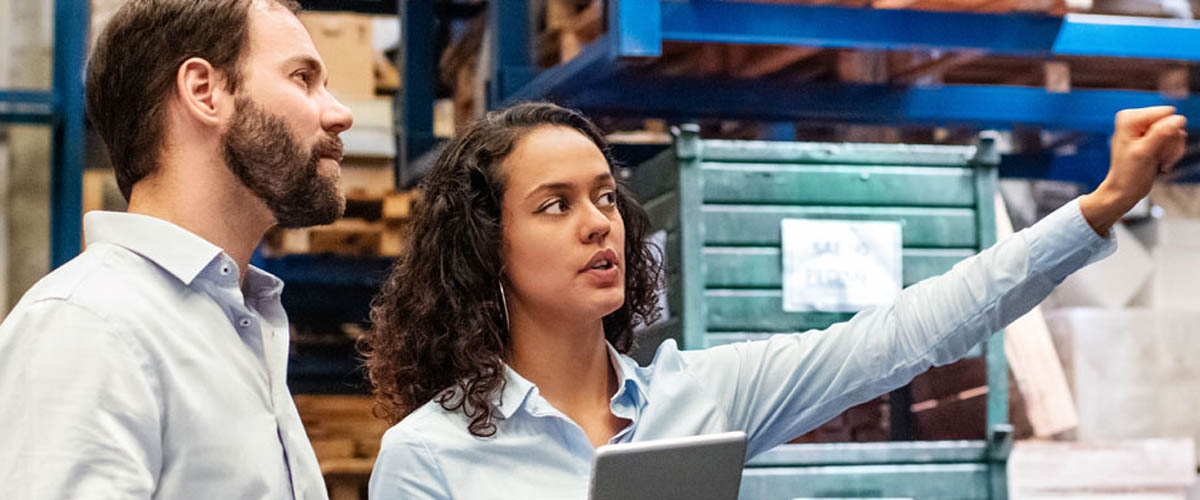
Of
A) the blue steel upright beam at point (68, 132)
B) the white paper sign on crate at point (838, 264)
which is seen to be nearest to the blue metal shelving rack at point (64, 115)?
the blue steel upright beam at point (68, 132)

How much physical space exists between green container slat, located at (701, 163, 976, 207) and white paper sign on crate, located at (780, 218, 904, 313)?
0.29 feet

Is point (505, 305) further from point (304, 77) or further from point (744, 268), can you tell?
point (744, 268)

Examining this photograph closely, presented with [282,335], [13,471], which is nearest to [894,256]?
[282,335]

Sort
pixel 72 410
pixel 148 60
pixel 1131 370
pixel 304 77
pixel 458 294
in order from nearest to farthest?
pixel 72 410 < pixel 148 60 < pixel 304 77 < pixel 458 294 < pixel 1131 370

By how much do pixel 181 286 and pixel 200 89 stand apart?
12.1 inches

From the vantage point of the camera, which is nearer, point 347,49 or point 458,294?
point 458,294

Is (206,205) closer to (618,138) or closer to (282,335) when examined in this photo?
(282,335)

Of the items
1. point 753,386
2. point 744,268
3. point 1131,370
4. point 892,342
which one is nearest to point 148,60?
point 753,386

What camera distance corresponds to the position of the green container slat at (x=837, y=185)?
14.7 ft

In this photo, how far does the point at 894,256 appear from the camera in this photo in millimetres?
4516

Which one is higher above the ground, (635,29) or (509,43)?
(509,43)

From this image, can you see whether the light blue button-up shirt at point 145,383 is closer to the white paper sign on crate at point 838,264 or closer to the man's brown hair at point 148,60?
the man's brown hair at point 148,60

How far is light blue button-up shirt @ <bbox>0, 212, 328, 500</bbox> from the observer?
176cm

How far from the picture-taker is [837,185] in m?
4.53
